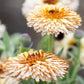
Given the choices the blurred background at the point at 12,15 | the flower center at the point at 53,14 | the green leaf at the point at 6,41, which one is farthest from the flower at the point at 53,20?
the blurred background at the point at 12,15

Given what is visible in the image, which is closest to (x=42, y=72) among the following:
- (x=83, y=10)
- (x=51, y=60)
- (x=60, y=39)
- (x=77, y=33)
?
(x=51, y=60)

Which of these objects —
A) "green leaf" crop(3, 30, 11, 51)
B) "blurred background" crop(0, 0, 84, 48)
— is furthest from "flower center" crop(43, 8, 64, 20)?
"blurred background" crop(0, 0, 84, 48)

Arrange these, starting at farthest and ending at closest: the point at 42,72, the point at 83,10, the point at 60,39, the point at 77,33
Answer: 1. the point at 83,10
2. the point at 60,39
3. the point at 77,33
4. the point at 42,72

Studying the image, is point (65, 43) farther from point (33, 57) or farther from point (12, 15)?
point (12, 15)

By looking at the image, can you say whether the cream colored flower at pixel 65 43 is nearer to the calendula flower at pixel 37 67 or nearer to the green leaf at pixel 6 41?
the green leaf at pixel 6 41

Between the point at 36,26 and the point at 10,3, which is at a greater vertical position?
the point at 10,3

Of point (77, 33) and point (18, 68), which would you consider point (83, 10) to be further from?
point (18, 68)

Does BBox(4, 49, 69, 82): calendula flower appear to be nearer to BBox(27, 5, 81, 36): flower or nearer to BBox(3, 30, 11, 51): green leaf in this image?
BBox(27, 5, 81, 36): flower

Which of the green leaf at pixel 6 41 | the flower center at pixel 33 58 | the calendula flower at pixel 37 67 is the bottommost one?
the calendula flower at pixel 37 67
